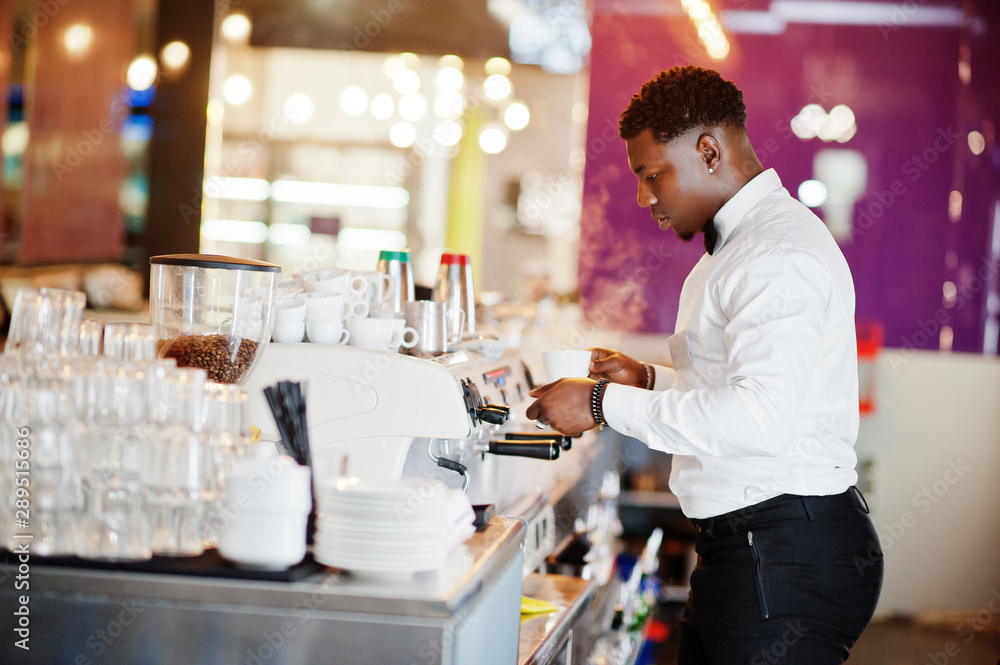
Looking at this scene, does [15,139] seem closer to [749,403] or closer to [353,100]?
[353,100]

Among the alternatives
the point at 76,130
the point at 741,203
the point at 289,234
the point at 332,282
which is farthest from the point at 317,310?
the point at 289,234

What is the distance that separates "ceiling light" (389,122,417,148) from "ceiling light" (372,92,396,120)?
0.12 metres

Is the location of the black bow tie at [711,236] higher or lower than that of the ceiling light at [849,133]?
lower

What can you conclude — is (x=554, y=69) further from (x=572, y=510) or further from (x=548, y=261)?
(x=572, y=510)

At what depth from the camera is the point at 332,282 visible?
2221mm

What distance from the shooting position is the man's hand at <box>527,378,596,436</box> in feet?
5.89

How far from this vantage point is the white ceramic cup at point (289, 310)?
2.02 m

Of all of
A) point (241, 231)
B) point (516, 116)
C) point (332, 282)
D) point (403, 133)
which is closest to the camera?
point (332, 282)

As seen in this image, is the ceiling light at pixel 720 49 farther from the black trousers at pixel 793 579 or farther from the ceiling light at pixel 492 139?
the black trousers at pixel 793 579

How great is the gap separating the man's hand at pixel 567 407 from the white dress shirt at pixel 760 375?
53mm

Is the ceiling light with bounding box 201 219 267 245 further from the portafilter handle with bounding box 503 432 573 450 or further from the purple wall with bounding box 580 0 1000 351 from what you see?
the portafilter handle with bounding box 503 432 573 450

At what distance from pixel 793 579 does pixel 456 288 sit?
1.26m

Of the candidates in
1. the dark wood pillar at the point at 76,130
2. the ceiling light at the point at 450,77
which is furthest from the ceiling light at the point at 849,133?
the dark wood pillar at the point at 76,130

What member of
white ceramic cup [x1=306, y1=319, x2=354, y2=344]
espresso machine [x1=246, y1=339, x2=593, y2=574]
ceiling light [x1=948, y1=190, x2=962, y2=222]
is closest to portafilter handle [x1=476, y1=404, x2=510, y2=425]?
espresso machine [x1=246, y1=339, x2=593, y2=574]
